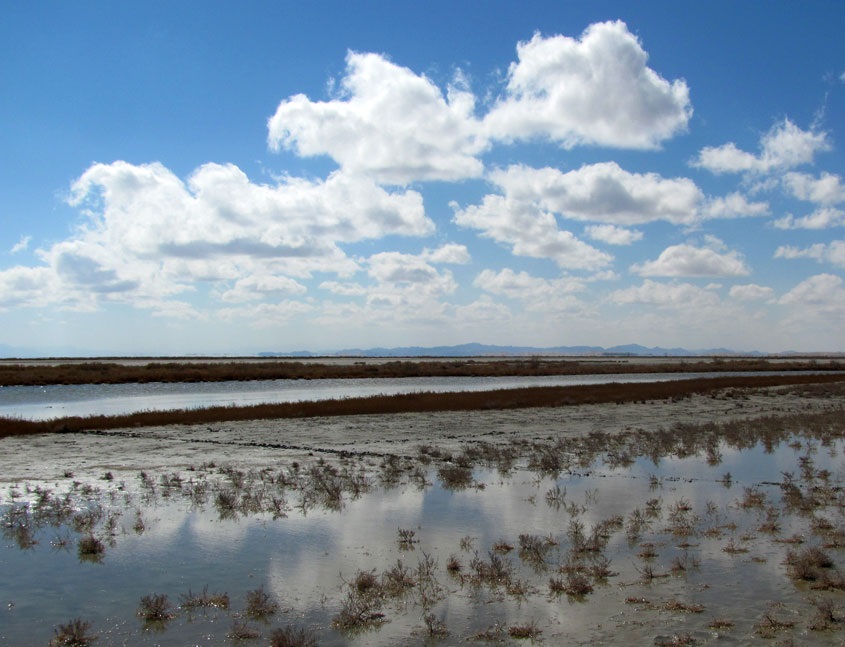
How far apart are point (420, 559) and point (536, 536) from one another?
2.13 m

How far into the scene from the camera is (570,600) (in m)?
8.42

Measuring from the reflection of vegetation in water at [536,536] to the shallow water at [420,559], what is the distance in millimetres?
53

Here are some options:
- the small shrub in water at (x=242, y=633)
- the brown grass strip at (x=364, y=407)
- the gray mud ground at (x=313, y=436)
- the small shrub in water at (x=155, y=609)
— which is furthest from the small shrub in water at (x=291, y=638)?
the brown grass strip at (x=364, y=407)

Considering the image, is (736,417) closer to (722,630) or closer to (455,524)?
(455,524)

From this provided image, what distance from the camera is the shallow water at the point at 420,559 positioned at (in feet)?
25.3

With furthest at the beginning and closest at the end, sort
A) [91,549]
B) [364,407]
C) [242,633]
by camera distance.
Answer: [364,407] → [91,549] → [242,633]

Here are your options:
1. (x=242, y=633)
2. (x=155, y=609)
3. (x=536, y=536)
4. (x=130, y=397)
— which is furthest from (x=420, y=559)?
(x=130, y=397)

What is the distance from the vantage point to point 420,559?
10203mm

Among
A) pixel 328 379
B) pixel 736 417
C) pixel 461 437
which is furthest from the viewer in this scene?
pixel 328 379

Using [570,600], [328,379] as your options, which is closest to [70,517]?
[570,600]

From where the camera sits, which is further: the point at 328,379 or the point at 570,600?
the point at 328,379

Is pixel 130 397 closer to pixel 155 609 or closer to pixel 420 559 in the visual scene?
pixel 420 559

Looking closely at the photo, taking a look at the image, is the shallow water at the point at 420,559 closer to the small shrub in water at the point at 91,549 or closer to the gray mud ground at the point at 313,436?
the small shrub in water at the point at 91,549

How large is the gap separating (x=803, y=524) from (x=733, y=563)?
2946 millimetres
